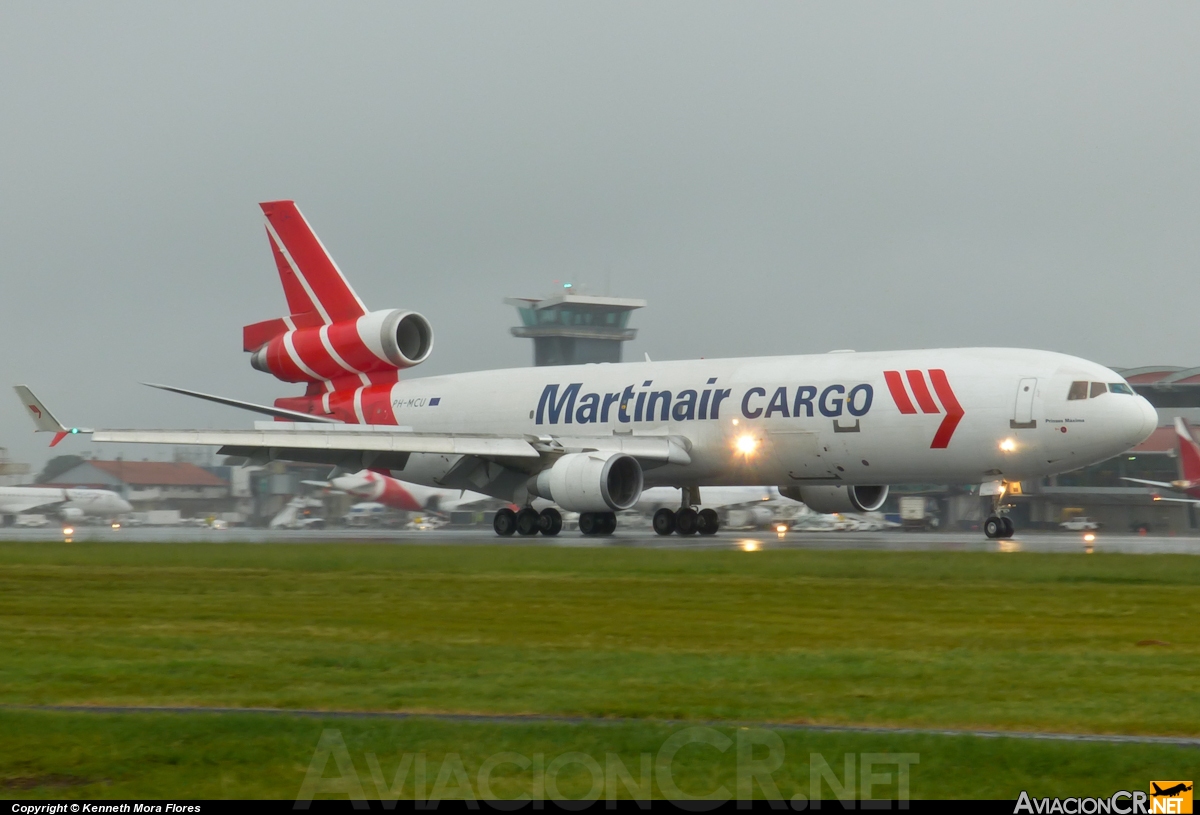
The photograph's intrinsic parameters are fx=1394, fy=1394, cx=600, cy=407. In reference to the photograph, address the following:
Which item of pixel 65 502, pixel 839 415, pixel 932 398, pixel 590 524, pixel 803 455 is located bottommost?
pixel 590 524

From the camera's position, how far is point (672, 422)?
3462cm

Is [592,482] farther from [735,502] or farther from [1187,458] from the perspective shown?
[735,502]

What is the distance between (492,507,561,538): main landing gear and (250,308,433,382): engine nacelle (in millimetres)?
6918

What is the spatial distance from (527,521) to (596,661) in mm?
24780

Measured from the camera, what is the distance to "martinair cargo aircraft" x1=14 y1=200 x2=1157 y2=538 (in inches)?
1173

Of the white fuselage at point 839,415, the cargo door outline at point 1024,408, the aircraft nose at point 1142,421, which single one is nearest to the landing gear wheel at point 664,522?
the white fuselage at point 839,415

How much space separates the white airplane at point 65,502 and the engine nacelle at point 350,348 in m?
24.9

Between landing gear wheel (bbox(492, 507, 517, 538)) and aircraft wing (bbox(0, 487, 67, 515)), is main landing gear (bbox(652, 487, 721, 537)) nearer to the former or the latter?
landing gear wheel (bbox(492, 507, 517, 538))

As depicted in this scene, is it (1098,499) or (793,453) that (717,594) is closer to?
(793,453)

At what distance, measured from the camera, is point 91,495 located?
Answer: 70.4 meters

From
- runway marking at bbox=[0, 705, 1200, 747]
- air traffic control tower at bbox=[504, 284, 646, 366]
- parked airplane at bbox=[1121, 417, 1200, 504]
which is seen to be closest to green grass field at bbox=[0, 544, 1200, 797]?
runway marking at bbox=[0, 705, 1200, 747]

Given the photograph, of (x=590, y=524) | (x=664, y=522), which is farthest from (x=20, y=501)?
(x=664, y=522)

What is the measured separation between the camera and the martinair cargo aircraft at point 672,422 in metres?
29.8

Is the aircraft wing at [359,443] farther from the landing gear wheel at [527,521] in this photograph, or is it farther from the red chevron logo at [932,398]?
the red chevron logo at [932,398]
